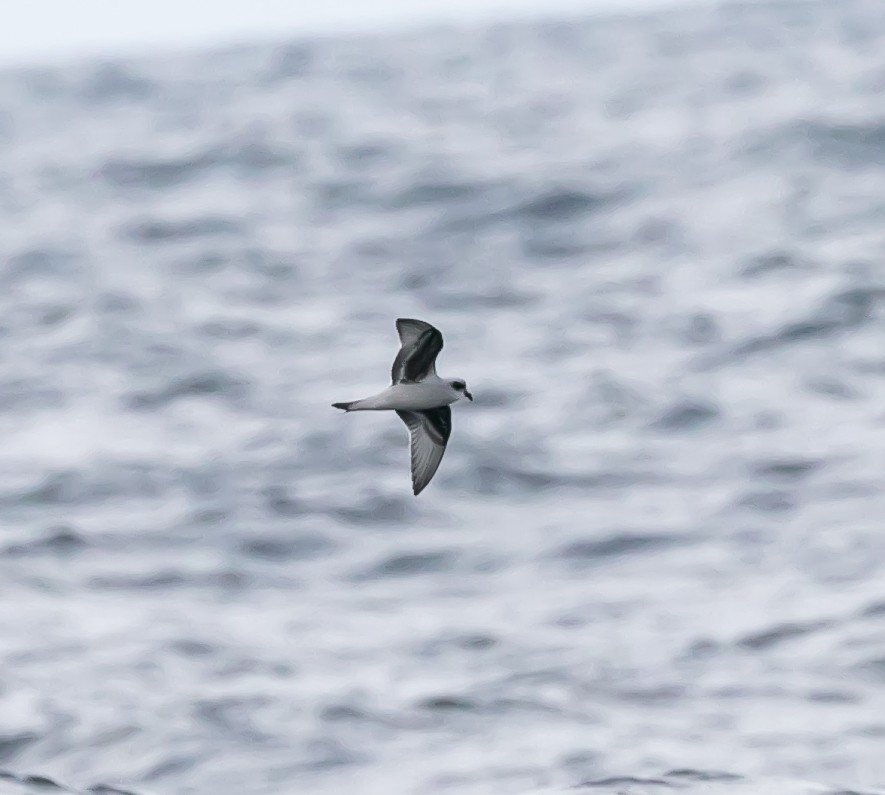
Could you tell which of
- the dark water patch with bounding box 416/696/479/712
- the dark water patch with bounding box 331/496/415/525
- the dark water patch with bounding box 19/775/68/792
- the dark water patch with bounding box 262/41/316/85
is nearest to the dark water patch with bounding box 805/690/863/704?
the dark water patch with bounding box 416/696/479/712

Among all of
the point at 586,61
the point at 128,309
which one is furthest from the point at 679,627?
the point at 586,61

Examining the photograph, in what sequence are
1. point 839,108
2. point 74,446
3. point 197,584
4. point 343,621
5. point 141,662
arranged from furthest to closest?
point 839,108, point 74,446, point 197,584, point 343,621, point 141,662

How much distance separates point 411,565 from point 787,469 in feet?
13.2

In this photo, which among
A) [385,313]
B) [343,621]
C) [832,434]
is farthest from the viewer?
[385,313]

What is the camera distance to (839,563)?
49.4 ft

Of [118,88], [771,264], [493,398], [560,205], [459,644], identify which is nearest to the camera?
[459,644]

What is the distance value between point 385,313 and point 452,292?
1.42 meters

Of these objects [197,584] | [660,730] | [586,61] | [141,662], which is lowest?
[660,730]

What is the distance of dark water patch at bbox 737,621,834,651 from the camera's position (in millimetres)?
13492

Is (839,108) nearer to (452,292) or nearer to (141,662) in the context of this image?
(452,292)

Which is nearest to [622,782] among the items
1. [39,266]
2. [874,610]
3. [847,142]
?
[874,610]

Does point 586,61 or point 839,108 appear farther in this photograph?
point 586,61

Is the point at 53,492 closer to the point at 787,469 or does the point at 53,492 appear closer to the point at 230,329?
the point at 230,329

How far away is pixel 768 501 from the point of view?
16703mm
